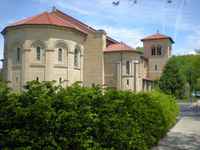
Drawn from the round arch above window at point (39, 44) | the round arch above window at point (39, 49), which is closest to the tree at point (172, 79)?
the round arch above window at point (39, 49)

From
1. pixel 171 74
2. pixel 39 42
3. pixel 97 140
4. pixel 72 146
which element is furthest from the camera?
pixel 171 74

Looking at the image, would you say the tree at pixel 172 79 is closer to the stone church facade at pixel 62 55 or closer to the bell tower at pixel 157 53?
the bell tower at pixel 157 53

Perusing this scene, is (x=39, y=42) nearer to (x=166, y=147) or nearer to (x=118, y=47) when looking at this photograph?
(x=118, y=47)

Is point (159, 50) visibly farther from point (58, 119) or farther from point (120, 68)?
point (58, 119)

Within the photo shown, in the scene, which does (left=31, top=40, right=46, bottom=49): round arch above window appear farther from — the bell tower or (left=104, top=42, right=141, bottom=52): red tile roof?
the bell tower

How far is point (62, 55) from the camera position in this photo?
4444 centimetres

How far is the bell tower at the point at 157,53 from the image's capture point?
74194mm

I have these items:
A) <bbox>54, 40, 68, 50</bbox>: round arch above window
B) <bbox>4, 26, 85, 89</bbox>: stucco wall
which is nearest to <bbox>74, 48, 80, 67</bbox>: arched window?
<bbox>4, 26, 85, 89</bbox>: stucco wall

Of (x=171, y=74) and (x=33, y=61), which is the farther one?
(x=171, y=74)

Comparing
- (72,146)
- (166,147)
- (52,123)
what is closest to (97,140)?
(72,146)

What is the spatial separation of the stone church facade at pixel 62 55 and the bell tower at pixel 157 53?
21.2 m

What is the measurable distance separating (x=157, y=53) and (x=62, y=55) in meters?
35.0

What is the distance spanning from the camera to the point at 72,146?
19.6 feet

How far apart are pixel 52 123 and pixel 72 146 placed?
0.68 m
